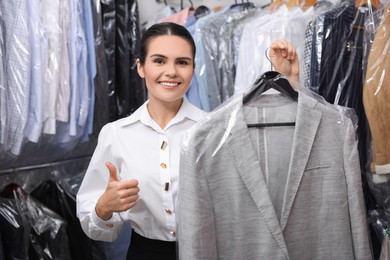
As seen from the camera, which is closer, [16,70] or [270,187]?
[270,187]

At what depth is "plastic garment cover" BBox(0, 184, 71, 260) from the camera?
1.65m

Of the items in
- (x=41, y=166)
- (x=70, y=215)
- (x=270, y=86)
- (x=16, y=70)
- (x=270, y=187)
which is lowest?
(x=70, y=215)

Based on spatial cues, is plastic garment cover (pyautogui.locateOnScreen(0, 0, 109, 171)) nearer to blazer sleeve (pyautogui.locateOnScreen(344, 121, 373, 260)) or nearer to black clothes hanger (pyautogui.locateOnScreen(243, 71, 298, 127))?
black clothes hanger (pyautogui.locateOnScreen(243, 71, 298, 127))

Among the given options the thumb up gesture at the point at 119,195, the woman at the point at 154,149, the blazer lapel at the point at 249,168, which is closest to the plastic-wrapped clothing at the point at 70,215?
the woman at the point at 154,149

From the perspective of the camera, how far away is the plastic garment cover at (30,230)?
1.65 metres

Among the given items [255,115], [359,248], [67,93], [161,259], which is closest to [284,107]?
[255,115]

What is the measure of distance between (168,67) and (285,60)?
1.07 ft

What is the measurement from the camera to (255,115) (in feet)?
3.71

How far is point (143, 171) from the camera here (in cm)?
128

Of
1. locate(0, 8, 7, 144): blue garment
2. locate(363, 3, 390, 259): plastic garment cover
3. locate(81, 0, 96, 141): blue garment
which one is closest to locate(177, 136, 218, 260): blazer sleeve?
locate(363, 3, 390, 259): plastic garment cover

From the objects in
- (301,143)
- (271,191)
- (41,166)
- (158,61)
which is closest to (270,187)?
(271,191)

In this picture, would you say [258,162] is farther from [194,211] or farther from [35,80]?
[35,80]

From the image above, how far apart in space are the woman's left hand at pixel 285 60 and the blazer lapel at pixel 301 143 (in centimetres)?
15

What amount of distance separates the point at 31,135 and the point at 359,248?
4.25 feet
